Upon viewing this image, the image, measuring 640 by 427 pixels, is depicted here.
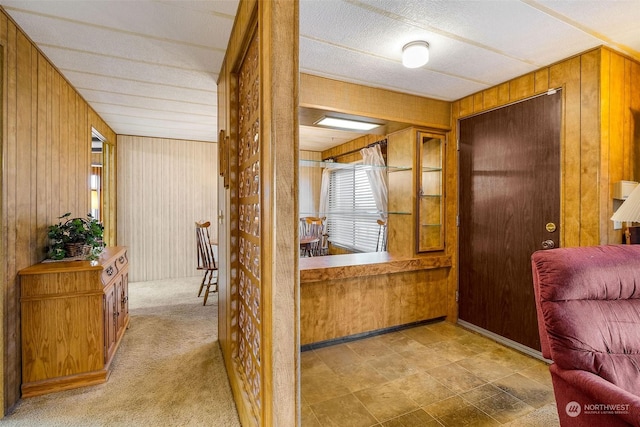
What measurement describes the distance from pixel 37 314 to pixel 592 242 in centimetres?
380

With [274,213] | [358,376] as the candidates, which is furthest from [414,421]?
[274,213]

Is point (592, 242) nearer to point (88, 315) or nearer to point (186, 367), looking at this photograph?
point (186, 367)

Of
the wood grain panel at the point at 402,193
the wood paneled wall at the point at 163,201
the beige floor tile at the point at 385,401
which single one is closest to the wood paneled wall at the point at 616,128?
the wood grain panel at the point at 402,193

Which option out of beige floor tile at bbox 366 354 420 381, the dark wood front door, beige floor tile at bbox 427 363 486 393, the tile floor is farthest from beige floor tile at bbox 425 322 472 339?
beige floor tile at bbox 366 354 420 381

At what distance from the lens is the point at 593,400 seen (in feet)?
3.83

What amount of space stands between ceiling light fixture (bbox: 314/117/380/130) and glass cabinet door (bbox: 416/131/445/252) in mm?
595

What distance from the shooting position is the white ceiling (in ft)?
5.64

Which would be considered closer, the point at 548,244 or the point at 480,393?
the point at 480,393

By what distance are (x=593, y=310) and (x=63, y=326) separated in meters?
3.07

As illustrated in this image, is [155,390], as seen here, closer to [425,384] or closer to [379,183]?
[425,384]

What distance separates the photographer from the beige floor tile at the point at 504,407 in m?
1.83

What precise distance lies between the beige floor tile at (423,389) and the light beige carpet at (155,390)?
1116mm

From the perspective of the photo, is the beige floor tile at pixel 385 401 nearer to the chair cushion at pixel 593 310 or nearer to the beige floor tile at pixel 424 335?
the beige floor tile at pixel 424 335

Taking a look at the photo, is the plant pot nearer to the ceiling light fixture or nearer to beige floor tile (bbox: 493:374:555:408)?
the ceiling light fixture
